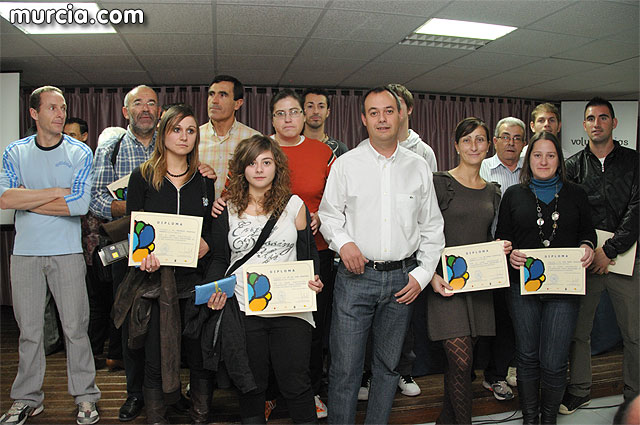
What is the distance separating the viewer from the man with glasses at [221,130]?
2.62 meters

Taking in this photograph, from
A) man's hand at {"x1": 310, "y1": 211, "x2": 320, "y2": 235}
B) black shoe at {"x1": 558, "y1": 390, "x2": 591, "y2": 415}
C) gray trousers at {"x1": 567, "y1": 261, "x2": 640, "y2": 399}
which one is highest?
man's hand at {"x1": 310, "y1": 211, "x2": 320, "y2": 235}

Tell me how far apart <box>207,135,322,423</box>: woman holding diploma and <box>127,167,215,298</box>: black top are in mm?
128

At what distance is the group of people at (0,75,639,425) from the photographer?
198 centimetres

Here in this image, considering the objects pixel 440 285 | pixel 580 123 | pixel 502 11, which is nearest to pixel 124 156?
pixel 440 285

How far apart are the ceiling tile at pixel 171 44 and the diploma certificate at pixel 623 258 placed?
354cm

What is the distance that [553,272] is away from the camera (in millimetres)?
2154

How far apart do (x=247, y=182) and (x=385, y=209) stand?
26.1 inches

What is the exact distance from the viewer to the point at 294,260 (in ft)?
6.69

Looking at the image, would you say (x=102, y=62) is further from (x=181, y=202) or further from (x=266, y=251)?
(x=266, y=251)

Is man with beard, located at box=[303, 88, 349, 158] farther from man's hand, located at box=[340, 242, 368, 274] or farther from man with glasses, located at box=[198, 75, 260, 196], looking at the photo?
man's hand, located at box=[340, 242, 368, 274]

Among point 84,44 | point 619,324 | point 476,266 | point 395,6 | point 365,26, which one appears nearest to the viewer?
point 476,266

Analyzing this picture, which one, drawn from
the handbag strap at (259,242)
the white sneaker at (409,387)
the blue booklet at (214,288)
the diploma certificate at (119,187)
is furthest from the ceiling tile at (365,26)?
the white sneaker at (409,387)

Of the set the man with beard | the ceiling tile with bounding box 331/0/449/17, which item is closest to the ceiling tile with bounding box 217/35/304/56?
the ceiling tile with bounding box 331/0/449/17

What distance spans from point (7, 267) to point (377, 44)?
195 inches
